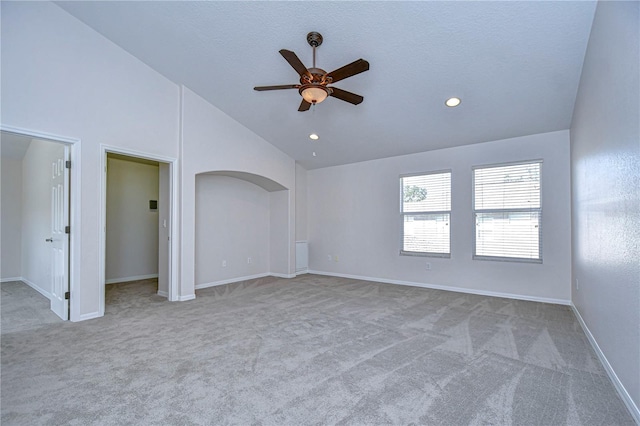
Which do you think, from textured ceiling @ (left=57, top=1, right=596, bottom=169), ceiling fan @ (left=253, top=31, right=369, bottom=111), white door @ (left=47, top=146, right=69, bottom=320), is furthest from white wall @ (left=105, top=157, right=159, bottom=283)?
ceiling fan @ (left=253, top=31, right=369, bottom=111)

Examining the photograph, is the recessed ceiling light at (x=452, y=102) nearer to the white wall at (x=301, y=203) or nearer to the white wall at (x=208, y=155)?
the white wall at (x=208, y=155)

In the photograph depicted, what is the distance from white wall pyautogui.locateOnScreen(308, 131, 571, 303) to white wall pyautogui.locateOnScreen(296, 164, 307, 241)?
13 cm

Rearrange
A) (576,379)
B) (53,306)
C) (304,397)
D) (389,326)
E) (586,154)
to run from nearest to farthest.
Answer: (304,397)
(576,379)
(586,154)
(389,326)
(53,306)

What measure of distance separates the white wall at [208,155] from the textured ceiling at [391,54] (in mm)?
313

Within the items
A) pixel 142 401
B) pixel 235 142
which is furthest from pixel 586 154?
pixel 235 142

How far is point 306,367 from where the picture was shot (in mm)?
2562

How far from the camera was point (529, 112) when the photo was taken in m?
4.22

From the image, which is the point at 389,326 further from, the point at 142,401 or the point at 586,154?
the point at 586,154

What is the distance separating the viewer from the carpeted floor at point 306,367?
196 centimetres

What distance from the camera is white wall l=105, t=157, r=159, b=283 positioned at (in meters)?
6.29

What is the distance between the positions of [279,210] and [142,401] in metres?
5.11

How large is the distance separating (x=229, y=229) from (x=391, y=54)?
4373 millimetres

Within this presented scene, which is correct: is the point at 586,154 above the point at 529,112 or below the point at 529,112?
below

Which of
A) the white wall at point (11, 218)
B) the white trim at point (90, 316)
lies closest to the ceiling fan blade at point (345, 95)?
the white trim at point (90, 316)
